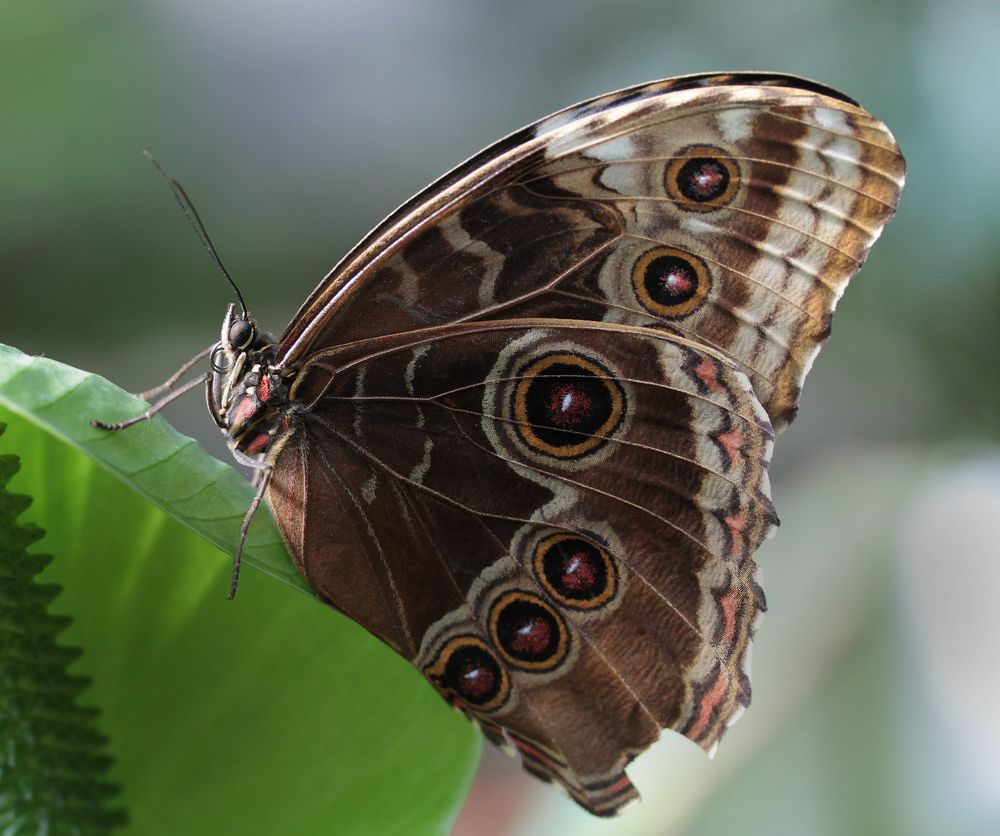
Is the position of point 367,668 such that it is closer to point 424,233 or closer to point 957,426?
point 424,233

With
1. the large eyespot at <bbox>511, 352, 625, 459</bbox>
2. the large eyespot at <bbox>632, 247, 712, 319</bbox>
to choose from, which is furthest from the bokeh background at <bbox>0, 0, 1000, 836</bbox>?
the large eyespot at <bbox>632, 247, 712, 319</bbox>

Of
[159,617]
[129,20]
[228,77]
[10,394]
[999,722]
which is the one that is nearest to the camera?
[10,394]

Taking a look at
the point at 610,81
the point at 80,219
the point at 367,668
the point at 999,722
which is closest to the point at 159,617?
the point at 367,668

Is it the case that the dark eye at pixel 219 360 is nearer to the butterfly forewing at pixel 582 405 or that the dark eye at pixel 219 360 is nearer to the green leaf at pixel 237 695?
the butterfly forewing at pixel 582 405

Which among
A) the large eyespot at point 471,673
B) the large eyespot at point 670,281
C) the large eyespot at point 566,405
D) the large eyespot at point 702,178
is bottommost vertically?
the large eyespot at point 471,673

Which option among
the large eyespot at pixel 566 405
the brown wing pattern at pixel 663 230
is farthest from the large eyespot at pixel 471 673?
the brown wing pattern at pixel 663 230

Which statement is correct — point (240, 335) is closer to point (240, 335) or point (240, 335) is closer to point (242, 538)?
point (240, 335)

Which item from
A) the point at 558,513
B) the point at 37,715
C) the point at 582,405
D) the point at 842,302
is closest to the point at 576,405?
the point at 582,405
